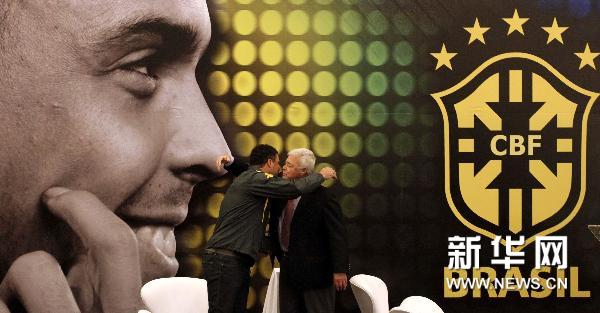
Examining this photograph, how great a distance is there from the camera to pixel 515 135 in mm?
6457

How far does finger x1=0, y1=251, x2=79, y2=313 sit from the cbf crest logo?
8.52ft

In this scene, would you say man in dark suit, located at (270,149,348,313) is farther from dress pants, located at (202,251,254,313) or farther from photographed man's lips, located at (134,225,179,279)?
photographed man's lips, located at (134,225,179,279)

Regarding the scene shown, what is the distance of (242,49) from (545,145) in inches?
84.0

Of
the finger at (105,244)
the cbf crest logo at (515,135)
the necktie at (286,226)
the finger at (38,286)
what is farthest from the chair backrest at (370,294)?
the finger at (38,286)

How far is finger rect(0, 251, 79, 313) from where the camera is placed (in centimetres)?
600

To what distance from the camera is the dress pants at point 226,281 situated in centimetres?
541

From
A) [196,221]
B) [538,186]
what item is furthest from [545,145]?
[196,221]

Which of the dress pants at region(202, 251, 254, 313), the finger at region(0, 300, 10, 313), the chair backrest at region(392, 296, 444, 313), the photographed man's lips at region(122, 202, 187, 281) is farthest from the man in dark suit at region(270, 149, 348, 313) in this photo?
the finger at region(0, 300, 10, 313)

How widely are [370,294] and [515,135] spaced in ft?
7.61

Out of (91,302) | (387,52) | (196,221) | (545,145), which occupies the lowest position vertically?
(91,302)

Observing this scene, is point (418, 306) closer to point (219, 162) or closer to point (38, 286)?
point (219, 162)

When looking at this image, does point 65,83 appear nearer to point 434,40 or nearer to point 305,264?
point 305,264

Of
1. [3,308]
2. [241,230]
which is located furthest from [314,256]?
[3,308]

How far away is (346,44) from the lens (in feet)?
21.0
